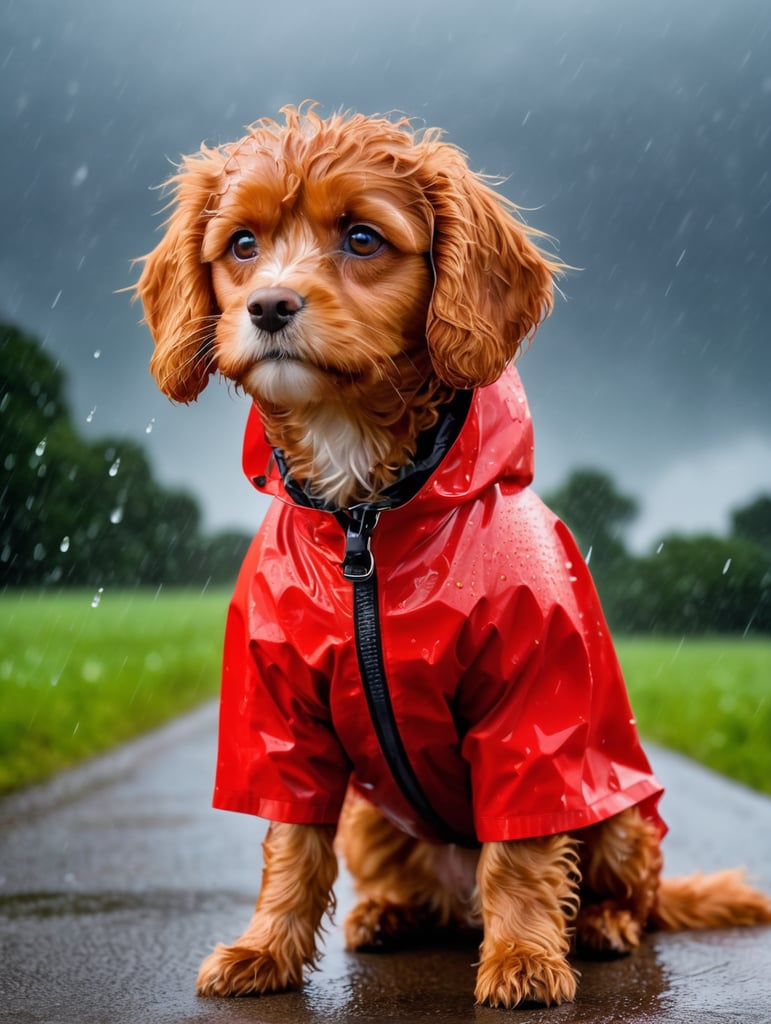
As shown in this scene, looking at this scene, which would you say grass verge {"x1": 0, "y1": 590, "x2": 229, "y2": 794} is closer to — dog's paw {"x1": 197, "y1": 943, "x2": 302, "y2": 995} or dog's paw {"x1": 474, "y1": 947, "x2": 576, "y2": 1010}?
dog's paw {"x1": 197, "y1": 943, "x2": 302, "y2": 995}

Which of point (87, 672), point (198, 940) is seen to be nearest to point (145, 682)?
point (87, 672)

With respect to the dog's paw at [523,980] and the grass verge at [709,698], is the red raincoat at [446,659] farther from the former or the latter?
the grass verge at [709,698]

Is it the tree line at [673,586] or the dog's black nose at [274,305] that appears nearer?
the dog's black nose at [274,305]

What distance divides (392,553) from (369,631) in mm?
224

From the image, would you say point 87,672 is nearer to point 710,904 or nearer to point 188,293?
point 710,904

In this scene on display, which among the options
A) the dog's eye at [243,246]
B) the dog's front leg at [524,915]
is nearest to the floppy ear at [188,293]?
the dog's eye at [243,246]

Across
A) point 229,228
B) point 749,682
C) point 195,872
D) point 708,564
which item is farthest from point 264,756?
point 708,564

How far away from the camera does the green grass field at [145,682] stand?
25.6ft

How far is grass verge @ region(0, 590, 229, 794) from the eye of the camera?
759cm

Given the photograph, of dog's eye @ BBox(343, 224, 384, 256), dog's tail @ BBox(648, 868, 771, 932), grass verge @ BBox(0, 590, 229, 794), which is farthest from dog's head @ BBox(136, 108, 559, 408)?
grass verge @ BBox(0, 590, 229, 794)

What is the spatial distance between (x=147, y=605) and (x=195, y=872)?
1253 centimetres

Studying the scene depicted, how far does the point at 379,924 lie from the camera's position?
387 centimetres

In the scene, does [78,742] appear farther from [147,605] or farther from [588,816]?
[147,605]

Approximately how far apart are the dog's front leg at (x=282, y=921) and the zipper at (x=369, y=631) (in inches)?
14.1
